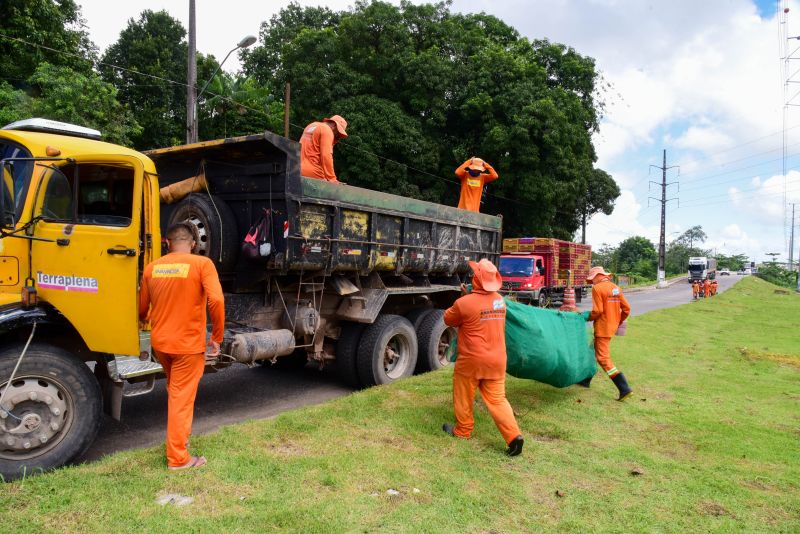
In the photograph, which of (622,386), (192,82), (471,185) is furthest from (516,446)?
Answer: (192,82)

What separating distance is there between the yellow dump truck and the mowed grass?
56 centimetres

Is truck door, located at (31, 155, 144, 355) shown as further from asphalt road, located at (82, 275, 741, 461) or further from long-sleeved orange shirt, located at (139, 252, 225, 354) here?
asphalt road, located at (82, 275, 741, 461)

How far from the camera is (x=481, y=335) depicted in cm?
458

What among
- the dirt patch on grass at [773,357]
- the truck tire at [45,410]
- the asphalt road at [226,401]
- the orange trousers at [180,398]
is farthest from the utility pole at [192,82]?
the dirt patch on grass at [773,357]

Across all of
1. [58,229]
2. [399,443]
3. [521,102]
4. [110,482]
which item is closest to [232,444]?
[110,482]

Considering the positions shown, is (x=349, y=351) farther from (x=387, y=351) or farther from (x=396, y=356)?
(x=396, y=356)

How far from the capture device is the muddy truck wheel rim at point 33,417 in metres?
3.56

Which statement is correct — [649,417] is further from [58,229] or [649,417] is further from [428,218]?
[58,229]

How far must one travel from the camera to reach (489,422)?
5.12m

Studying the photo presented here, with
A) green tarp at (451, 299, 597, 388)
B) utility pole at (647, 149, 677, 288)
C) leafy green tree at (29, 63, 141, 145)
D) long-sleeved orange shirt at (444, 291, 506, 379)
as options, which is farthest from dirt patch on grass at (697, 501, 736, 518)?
utility pole at (647, 149, 677, 288)

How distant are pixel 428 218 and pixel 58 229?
4315mm

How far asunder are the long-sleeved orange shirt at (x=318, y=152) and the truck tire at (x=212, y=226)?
1558mm

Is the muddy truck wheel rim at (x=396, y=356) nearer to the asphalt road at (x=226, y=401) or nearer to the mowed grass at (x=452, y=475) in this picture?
the asphalt road at (x=226, y=401)

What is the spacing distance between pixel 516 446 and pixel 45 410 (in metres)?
3.40
